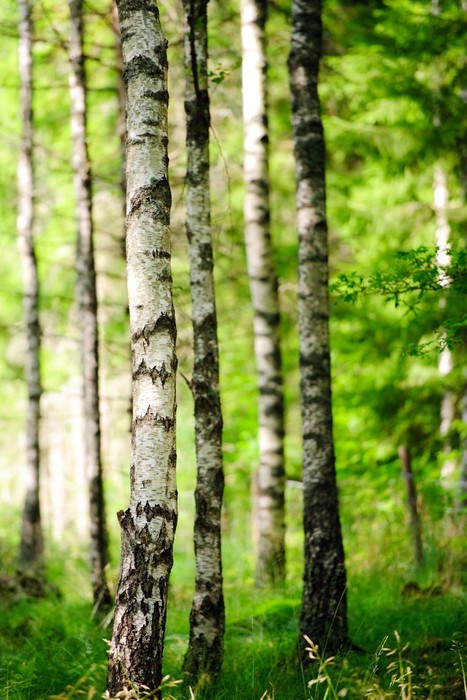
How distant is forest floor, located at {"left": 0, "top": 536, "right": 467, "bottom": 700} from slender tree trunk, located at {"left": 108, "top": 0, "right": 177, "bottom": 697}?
0.29 m

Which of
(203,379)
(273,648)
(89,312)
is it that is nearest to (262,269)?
(89,312)

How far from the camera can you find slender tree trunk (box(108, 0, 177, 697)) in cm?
340

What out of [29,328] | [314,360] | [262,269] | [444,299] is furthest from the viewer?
[29,328]

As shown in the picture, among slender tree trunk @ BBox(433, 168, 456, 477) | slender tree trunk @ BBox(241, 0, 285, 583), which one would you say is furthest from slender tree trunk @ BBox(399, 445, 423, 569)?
slender tree trunk @ BBox(433, 168, 456, 477)

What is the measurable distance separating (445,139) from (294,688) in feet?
24.4

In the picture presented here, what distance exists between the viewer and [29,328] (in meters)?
10.4

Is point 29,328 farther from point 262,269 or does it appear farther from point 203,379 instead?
point 203,379

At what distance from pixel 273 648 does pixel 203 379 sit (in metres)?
2.05

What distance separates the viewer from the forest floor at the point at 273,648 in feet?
12.8

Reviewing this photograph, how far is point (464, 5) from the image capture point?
973 cm

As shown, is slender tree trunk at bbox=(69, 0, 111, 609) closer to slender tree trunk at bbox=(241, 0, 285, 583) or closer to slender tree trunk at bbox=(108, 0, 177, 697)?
slender tree trunk at bbox=(241, 0, 285, 583)

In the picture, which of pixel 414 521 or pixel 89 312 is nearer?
pixel 414 521

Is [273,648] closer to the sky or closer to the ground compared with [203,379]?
closer to the ground

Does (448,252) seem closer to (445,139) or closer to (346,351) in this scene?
(445,139)
